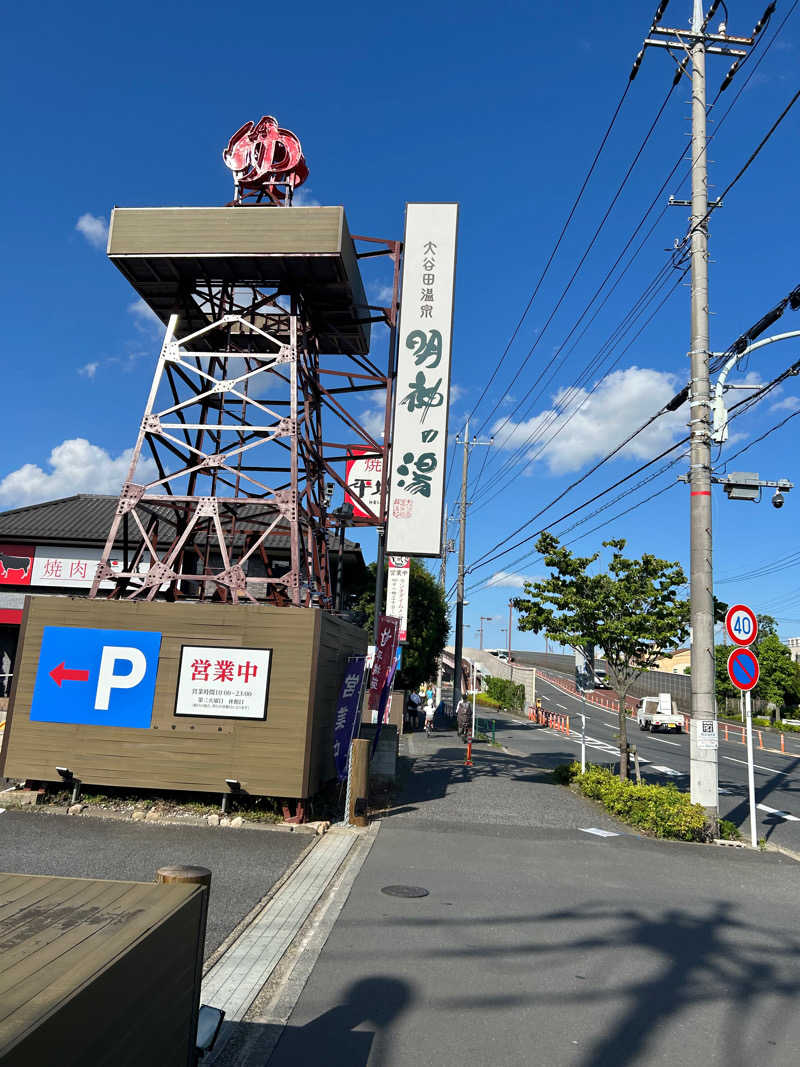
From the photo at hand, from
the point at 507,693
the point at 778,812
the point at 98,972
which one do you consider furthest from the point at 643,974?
the point at 507,693

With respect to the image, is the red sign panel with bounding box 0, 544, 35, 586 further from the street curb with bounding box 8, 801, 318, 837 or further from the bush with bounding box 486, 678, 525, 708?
the bush with bounding box 486, 678, 525, 708

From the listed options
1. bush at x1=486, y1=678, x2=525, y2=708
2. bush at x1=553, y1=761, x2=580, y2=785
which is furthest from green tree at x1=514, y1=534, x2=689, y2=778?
bush at x1=486, y1=678, x2=525, y2=708

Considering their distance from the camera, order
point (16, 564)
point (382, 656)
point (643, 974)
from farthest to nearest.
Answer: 1. point (16, 564)
2. point (382, 656)
3. point (643, 974)

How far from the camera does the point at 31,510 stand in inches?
1267

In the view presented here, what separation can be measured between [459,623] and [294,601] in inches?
845

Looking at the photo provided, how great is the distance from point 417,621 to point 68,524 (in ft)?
54.8

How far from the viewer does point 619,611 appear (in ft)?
55.5

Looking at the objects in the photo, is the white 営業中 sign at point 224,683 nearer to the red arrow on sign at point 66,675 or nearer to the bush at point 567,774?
the red arrow on sign at point 66,675

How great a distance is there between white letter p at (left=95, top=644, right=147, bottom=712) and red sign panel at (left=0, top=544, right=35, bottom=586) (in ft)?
64.6

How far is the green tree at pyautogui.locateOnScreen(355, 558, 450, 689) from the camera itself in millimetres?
35844

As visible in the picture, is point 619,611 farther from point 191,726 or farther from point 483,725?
point 483,725

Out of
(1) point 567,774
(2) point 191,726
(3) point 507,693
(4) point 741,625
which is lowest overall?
(1) point 567,774

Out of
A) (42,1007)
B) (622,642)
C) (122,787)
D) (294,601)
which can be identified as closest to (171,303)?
(294,601)

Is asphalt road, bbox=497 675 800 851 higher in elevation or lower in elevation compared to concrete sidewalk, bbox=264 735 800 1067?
lower
